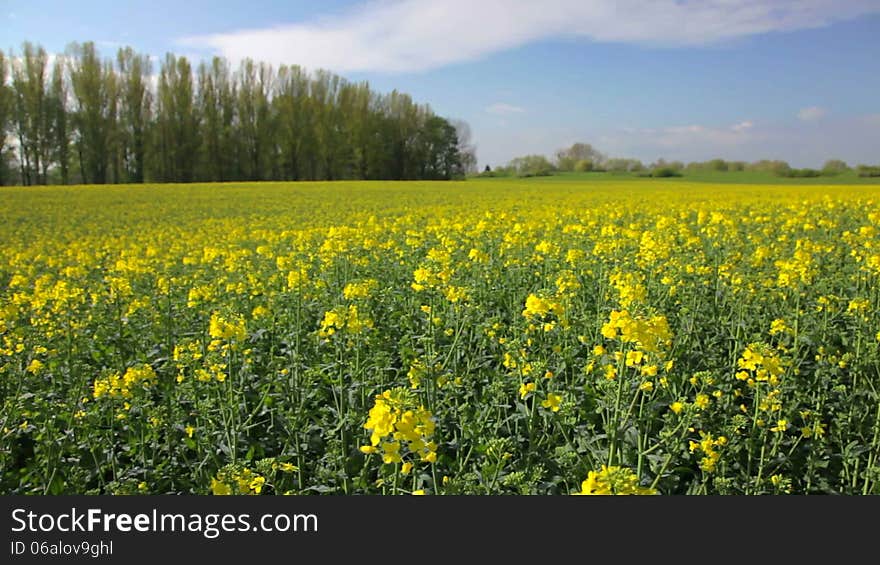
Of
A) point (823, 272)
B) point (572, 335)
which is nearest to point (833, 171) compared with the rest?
point (823, 272)

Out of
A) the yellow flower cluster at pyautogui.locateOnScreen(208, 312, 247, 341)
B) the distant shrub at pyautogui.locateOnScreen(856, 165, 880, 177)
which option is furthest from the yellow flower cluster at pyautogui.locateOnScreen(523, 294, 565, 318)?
the distant shrub at pyautogui.locateOnScreen(856, 165, 880, 177)

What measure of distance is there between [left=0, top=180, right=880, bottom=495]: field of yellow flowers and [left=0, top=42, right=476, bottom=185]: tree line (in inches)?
1870

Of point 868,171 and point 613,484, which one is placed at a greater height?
point 868,171

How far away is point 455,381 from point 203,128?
56944 mm

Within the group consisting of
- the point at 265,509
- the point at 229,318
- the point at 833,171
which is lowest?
the point at 265,509

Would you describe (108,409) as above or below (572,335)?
below

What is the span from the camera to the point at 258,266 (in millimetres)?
8414

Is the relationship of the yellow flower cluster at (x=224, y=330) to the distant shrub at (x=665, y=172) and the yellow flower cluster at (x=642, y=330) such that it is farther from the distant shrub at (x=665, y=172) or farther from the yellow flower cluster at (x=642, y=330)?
the distant shrub at (x=665, y=172)

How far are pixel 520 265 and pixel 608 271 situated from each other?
1.13 metres

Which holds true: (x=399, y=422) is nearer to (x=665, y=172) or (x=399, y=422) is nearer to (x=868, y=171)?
(x=868, y=171)

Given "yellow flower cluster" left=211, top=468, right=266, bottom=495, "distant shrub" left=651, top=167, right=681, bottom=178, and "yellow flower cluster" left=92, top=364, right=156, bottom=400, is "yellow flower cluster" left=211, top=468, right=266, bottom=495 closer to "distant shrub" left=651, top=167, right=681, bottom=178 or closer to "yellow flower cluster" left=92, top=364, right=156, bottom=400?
"yellow flower cluster" left=92, top=364, right=156, bottom=400

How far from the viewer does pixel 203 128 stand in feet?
180

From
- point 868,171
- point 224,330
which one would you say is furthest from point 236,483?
point 868,171

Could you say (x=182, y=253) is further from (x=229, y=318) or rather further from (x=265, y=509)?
(x=265, y=509)
